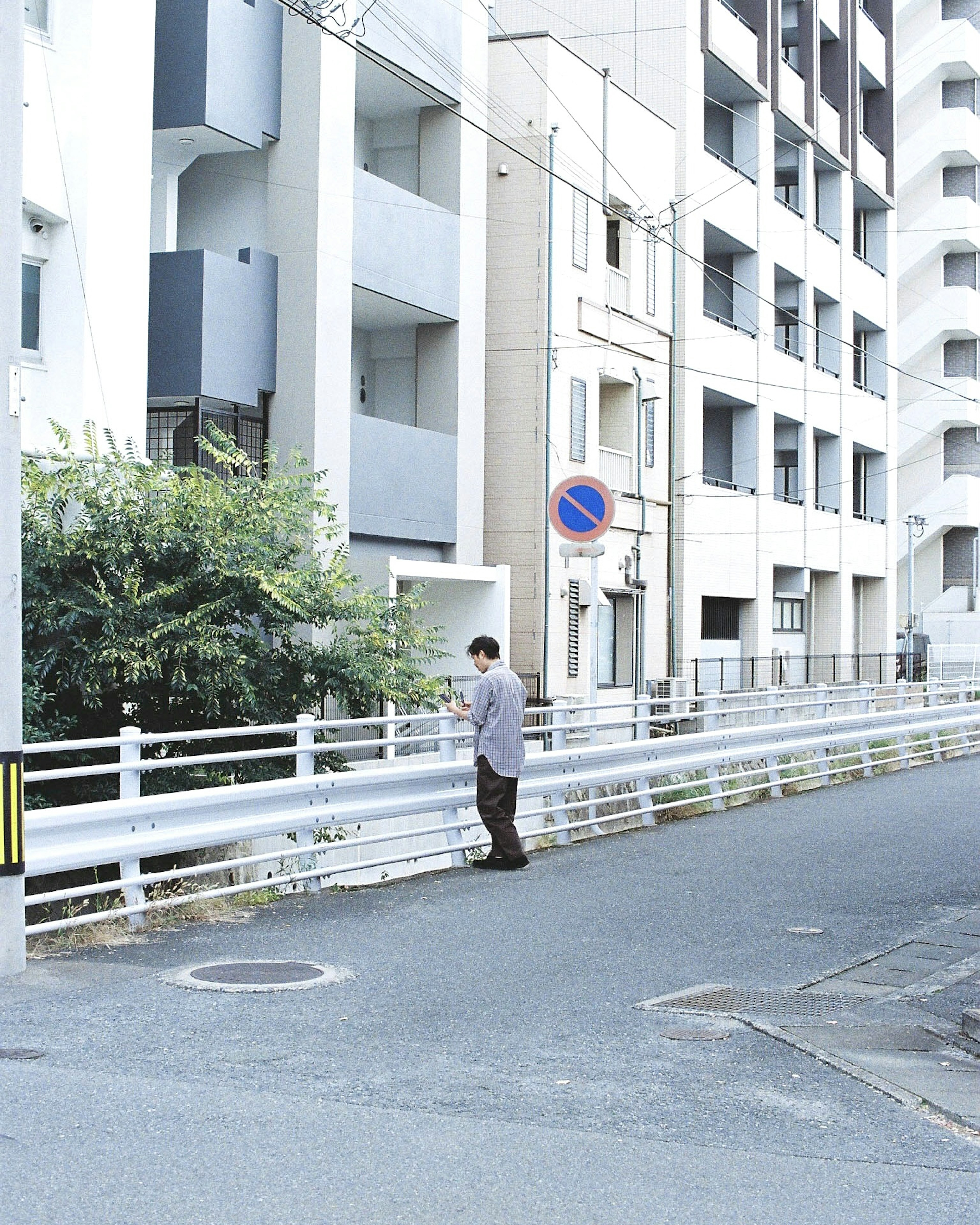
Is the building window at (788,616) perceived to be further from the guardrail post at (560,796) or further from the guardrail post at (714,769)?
the guardrail post at (560,796)

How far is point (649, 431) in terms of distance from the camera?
3153cm

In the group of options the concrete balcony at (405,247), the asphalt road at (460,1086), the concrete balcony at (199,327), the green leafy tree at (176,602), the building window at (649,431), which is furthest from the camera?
the building window at (649,431)

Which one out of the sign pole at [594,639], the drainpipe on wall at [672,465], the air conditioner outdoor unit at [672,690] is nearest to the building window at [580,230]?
the drainpipe on wall at [672,465]

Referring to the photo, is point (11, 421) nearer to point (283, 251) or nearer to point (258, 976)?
point (258, 976)

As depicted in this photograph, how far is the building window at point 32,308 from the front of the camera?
1734 cm

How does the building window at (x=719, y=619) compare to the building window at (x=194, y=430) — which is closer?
the building window at (x=194, y=430)

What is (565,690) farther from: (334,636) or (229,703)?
(229,703)

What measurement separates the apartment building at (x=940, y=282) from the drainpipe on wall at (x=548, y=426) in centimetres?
3089

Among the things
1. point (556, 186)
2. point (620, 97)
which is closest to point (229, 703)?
point (556, 186)

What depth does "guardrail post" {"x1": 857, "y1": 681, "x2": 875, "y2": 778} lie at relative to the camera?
2216 cm

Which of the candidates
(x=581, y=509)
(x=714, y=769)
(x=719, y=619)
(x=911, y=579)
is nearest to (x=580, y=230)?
(x=719, y=619)

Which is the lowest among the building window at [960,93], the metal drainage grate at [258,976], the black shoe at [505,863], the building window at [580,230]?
the metal drainage grate at [258,976]

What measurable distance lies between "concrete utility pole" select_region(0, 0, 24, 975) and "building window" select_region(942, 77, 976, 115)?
5472 cm

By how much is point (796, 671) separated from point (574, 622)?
51.2ft
